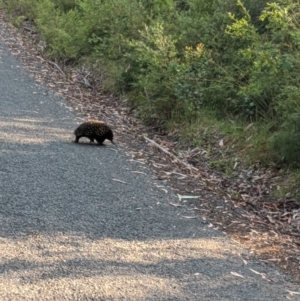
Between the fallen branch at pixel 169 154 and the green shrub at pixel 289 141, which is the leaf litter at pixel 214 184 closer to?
the fallen branch at pixel 169 154

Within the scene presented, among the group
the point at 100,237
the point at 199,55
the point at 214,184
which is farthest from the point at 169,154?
the point at 100,237

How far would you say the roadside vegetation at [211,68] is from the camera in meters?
8.70

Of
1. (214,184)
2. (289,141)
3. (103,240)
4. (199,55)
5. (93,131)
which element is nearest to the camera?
(103,240)

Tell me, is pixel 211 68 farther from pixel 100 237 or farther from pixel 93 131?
pixel 100 237

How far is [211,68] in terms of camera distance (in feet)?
34.0

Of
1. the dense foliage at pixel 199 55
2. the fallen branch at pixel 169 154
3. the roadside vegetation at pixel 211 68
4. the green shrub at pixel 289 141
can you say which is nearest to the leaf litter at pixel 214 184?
the fallen branch at pixel 169 154

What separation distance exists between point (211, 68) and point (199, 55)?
29 cm

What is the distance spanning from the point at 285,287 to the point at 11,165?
3877mm

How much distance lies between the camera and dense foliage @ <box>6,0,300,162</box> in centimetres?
882

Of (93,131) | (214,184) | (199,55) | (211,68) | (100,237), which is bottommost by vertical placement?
(214,184)

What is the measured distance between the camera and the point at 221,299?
5.04 metres

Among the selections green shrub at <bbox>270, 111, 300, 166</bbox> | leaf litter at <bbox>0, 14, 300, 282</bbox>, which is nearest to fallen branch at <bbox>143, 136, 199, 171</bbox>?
leaf litter at <bbox>0, 14, 300, 282</bbox>

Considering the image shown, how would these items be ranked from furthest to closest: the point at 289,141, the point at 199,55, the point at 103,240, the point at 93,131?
the point at 199,55 → the point at 93,131 → the point at 289,141 → the point at 103,240

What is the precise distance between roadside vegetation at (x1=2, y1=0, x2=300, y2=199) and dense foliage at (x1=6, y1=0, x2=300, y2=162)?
0.06 ft
